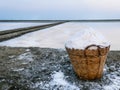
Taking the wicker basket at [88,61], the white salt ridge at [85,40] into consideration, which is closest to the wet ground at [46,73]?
the wicker basket at [88,61]

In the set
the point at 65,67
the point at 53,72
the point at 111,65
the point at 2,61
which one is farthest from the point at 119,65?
the point at 2,61

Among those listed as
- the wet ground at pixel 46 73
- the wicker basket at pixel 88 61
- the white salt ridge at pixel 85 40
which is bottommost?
the wet ground at pixel 46 73

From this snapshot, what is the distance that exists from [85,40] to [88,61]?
0.73 feet

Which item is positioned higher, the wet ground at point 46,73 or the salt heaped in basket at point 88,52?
the salt heaped in basket at point 88,52

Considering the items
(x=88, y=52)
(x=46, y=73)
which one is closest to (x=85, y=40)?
(x=88, y=52)

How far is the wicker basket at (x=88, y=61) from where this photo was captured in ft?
7.40

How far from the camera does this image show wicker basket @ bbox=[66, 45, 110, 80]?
226 centimetres

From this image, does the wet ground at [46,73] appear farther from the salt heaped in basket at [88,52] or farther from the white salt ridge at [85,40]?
the white salt ridge at [85,40]

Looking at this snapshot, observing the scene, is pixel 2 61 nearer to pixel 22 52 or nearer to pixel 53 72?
pixel 22 52

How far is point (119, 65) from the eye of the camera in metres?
2.93

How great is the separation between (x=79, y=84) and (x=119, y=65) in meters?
0.88

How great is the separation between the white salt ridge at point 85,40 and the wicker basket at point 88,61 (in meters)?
0.05

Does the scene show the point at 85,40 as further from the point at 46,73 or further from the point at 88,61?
the point at 46,73

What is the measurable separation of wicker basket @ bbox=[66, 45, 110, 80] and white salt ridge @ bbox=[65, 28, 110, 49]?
47 millimetres
